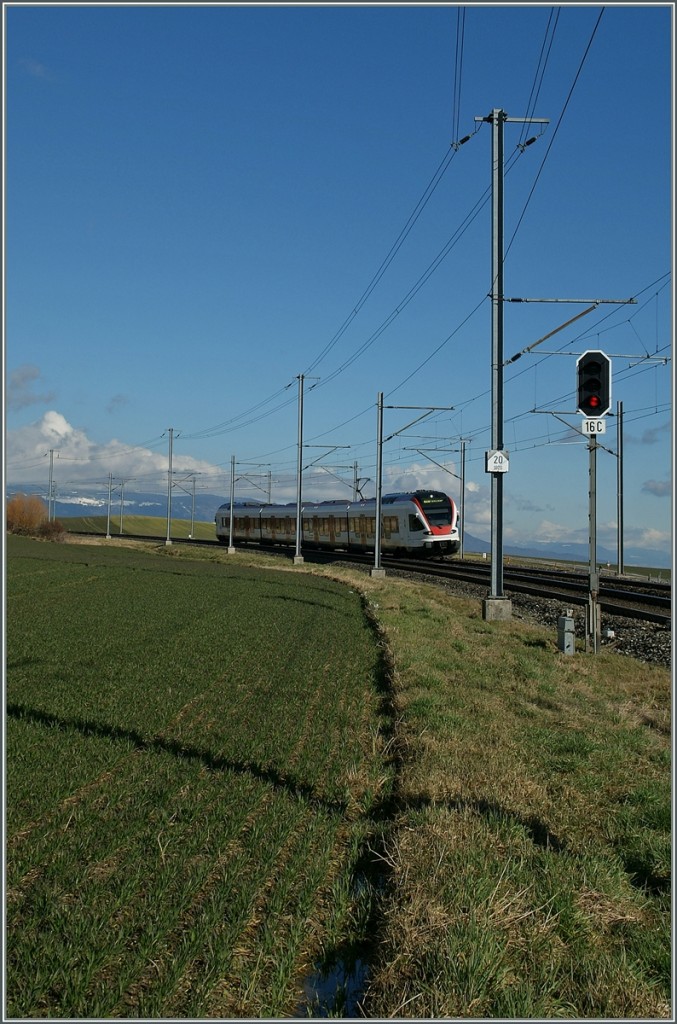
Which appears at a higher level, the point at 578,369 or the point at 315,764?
the point at 578,369

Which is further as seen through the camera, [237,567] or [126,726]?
[237,567]

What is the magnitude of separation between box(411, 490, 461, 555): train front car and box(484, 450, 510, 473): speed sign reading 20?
26687mm

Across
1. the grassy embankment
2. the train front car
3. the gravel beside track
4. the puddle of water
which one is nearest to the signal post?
the grassy embankment

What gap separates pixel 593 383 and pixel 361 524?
42.7m

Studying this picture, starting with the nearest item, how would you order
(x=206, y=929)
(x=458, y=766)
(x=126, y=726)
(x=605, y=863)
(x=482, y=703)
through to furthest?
(x=206, y=929)
(x=605, y=863)
(x=458, y=766)
(x=126, y=726)
(x=482, y=703)

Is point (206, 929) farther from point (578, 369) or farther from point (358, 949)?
point (578, 369)

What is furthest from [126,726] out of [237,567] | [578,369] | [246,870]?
[237,567]

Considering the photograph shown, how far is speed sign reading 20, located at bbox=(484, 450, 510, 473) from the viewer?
21.4m

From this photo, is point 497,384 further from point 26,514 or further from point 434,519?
point 26,514

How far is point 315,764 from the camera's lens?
Result: 8.42 m

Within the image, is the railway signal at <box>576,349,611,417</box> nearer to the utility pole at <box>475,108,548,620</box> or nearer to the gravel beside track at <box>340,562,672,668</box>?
the gravel beside track at <box>340,562,672,668</box>

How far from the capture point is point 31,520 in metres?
103

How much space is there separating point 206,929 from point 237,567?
1795 inches

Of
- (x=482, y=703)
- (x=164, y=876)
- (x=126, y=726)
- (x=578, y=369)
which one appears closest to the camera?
(x=164, y=876)
